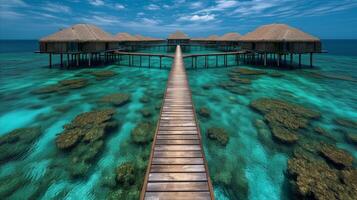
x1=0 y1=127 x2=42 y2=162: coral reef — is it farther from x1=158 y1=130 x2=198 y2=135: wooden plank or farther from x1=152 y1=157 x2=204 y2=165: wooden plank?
x1=152 y1=157 x2=204 y2=165: wooden plank

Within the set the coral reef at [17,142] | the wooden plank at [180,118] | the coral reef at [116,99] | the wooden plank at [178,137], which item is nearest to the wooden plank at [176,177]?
the wooden plank at [178,137]

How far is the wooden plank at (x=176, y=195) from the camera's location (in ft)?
11.9

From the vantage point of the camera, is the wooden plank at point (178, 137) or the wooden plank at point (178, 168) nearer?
the wooden plank at point (178, 168)

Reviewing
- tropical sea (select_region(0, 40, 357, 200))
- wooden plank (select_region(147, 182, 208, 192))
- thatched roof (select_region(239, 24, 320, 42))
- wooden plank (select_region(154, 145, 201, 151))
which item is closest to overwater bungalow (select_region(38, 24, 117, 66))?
tropical sea (select_region(0, 40, 357, 200))

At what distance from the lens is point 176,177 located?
4148mm

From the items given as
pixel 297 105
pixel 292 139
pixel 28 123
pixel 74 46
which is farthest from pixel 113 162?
pixel 74 46

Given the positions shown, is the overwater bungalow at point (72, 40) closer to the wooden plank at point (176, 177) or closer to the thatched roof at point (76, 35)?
the thatched roof at point (76, 35)

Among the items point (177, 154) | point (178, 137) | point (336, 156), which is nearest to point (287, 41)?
point (336, 156)

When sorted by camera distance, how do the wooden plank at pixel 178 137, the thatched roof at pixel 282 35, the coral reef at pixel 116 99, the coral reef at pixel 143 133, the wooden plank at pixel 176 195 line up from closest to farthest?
the wooden plank at pixel 176 195
the wooden plank at pixel 178 137
the coral reef at pixel 143 133
the coral reef at pixel 116 99
the thatched roof at pixel 282 35

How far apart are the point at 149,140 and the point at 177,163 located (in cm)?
405

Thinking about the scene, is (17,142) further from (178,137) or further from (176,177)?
(176,177)

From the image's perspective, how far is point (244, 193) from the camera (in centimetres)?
575

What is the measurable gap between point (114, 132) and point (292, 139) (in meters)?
8.14

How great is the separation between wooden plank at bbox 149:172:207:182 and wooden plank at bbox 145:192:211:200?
0.36 m
